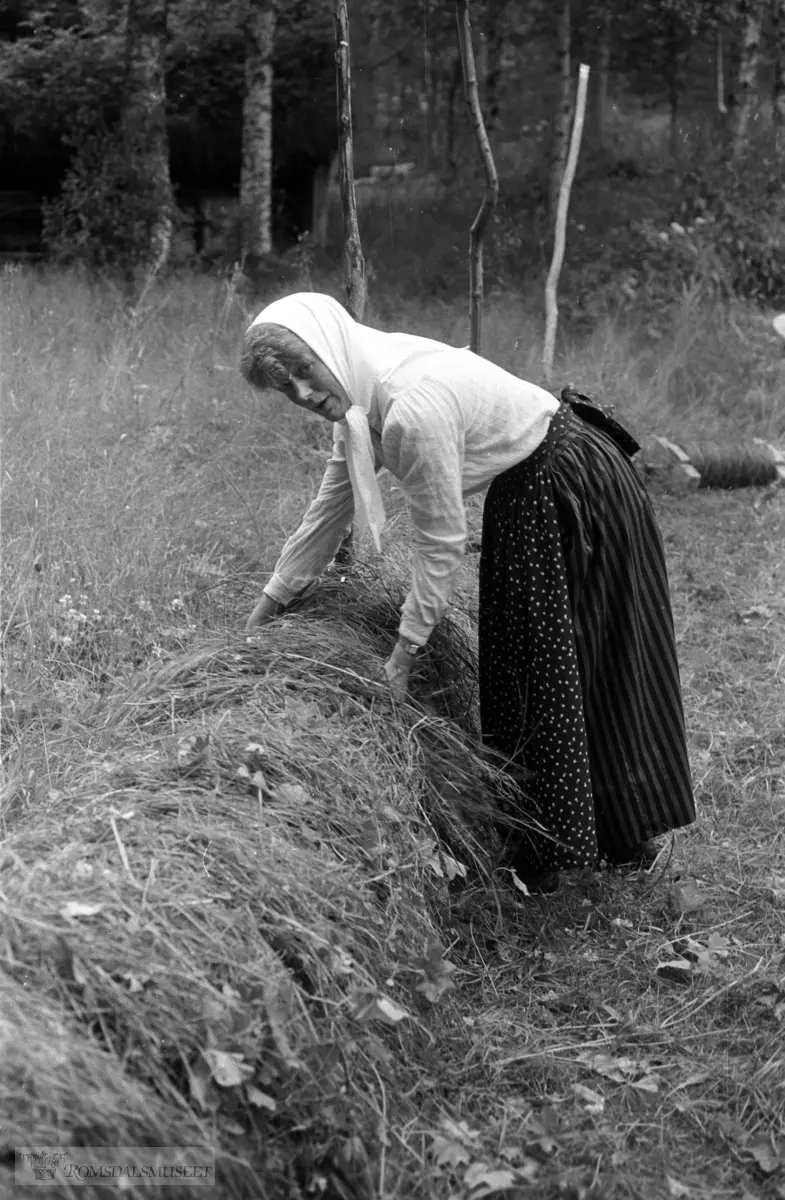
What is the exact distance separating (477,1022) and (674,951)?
601 mm

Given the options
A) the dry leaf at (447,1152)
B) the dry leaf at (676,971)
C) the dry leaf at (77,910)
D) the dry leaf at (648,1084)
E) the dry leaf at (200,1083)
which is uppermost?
the dry leaf at (77,910)

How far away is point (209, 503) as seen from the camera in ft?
15.0

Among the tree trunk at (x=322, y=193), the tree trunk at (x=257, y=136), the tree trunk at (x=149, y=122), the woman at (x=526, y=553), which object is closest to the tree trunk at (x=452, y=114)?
the tree trunk at (x=322, y=193)

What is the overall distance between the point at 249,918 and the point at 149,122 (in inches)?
347

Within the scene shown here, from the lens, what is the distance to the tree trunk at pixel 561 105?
1020cm

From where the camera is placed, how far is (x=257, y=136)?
979 centimetres

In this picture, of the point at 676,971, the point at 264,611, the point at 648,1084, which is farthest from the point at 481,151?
the point at 648,1084

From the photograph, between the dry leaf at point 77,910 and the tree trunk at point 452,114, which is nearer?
the dry leaf at point 77,910

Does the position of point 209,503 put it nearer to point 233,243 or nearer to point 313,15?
point 233,243

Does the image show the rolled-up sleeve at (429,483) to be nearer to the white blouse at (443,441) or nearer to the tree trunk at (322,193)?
the white blouse at (443,441)

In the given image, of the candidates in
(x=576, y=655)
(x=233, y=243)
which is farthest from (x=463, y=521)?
(x=233, y=243)

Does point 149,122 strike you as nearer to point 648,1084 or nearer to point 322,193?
point 322,193

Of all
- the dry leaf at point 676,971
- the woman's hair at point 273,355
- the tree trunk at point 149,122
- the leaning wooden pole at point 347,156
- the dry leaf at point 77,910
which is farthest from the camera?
the tree trunk at point 149,122

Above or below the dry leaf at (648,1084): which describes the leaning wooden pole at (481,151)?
above
